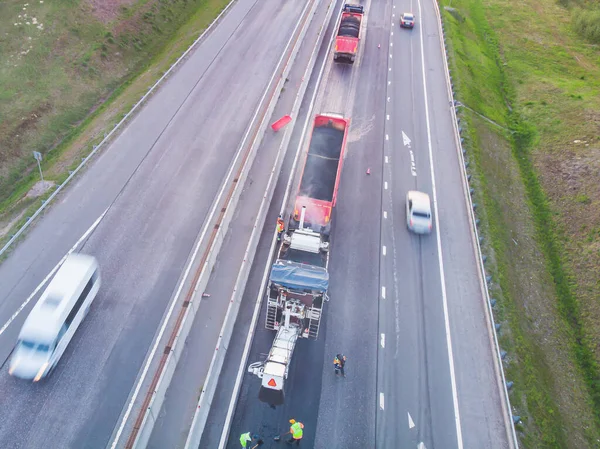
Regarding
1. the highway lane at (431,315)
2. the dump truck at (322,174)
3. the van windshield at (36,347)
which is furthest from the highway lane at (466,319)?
the van windshield at (36,347)

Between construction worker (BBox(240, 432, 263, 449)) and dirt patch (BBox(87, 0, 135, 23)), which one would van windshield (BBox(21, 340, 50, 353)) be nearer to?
construction worker (BBox(240, 432, 263, 449))

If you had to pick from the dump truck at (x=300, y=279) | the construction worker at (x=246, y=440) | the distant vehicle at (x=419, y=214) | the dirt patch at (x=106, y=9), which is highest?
Answer: the dirt patch at (x=106, y=9)

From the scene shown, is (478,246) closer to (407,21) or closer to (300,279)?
(300,279)

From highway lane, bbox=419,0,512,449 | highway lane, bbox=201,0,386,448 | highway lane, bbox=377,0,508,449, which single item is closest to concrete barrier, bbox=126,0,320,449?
highway lane, bbox=201,0,386,448

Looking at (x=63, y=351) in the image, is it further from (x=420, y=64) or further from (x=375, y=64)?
(x=420, y=64)

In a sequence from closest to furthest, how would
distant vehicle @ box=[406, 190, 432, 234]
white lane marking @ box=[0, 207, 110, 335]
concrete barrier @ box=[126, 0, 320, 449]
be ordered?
1. concrete barrier @ box=[126, 0, 320, 449]
2. white lane marking @ box=[0, 207, 110, 335]
3. distant vehicle @ box=[406, 190, 432, 234]

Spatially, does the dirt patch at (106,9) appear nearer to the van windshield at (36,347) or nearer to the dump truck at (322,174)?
the dump truck at (322,174)
